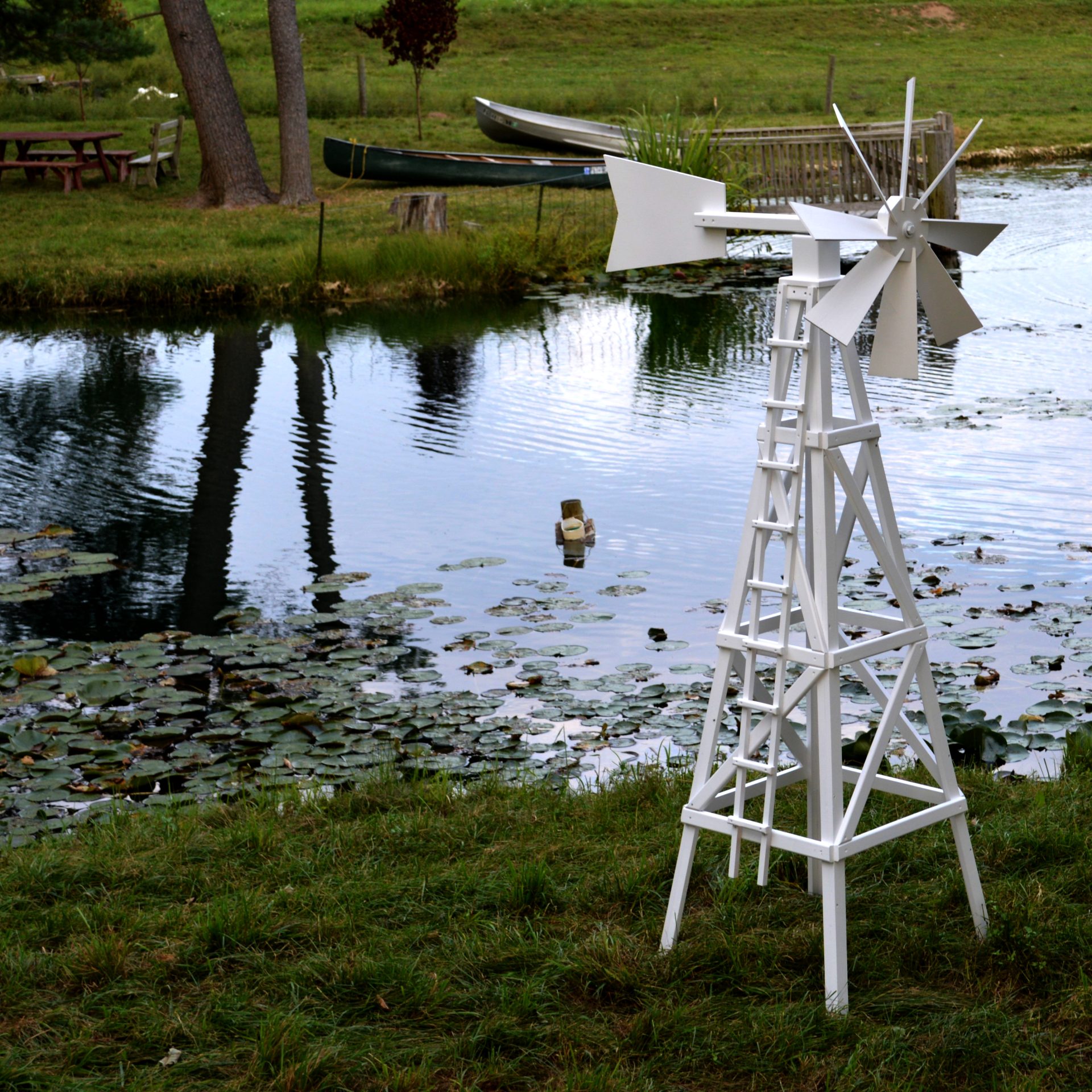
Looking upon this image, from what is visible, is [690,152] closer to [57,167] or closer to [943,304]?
[57,167]

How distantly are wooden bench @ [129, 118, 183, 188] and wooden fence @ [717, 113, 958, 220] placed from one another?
8.40m

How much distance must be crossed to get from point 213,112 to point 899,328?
16.4 m

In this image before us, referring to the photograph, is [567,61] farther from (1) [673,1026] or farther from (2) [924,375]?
(1) [673,1026]

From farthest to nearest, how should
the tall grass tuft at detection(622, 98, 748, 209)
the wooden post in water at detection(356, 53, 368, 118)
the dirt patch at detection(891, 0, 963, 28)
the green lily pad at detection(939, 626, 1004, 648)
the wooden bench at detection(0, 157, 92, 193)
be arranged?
the dirt patch at detection(891, 0, 963, 28), the wooden post in water at detection(356, 53, 368, 118), the wooden bench at detection(0, 157, 92, 193), the tall grass tuft at detection(622, 98, 748, 209), the green lily pad at detection(939, 626, 1004, 648)

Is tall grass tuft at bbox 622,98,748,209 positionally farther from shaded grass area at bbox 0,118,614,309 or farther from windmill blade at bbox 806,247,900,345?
windmill blade at bbox 806,247,900,345

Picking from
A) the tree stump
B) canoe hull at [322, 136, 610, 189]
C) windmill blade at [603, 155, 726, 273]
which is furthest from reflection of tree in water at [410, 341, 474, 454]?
canoe hull at [322, 136, 610, 189]

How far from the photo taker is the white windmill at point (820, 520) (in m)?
2.83

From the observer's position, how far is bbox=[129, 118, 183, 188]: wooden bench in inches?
756

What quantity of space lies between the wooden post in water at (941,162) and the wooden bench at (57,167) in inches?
440

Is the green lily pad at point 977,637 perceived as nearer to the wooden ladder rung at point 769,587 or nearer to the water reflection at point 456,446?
the water reflection at point 456,446

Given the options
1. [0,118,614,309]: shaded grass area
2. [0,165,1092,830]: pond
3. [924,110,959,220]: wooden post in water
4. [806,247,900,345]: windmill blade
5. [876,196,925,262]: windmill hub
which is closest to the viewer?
[806,247,900,345]: windmill blade

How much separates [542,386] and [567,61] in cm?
2826

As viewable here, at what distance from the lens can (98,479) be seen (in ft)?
26.2

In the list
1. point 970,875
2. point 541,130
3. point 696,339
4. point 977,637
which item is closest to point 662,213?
point 970,875
